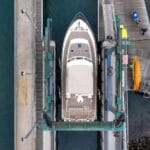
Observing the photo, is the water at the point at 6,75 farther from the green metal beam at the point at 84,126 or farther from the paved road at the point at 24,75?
the green metal beam at the point at 84,126

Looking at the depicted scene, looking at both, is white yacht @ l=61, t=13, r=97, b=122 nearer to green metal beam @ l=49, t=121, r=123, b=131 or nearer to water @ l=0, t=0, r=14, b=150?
green metal beam @ l=49, t=121, r=123, b=131

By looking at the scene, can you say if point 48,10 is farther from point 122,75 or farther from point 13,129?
point 13,129

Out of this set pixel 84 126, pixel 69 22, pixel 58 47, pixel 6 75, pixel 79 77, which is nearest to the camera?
pixel 84 126

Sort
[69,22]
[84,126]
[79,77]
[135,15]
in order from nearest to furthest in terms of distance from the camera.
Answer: [84,126] → [79,77] → [135,15] → [69,22]

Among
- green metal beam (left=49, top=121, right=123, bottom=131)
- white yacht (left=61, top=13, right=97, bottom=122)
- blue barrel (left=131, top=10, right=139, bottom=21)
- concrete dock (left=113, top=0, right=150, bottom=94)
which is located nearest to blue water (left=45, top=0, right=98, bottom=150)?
concrete dock (left=113, top=0, right=150, bottom=94)

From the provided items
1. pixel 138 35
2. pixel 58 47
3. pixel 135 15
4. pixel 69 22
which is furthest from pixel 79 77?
pixel 135 15

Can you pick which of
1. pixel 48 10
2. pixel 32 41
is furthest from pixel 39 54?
pixel 48 10

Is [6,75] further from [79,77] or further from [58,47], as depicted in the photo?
[79,77]
